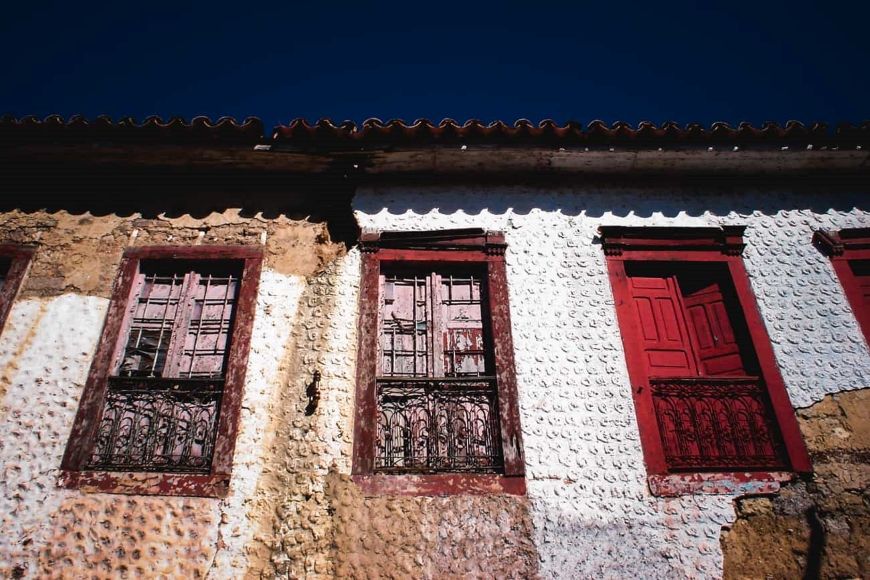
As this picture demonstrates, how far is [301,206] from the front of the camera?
6254 mm

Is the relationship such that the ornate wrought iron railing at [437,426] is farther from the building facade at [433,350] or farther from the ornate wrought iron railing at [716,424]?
the ornate wrought iron railing at [716,424]

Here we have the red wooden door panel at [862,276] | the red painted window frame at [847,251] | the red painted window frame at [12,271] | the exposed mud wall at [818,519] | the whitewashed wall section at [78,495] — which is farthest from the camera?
the red wooden door panel at [862,276]

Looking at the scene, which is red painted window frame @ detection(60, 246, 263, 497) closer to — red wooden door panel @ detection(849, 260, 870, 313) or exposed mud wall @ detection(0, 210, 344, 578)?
exposed mud wall @ detection(0, 210, 344, 578)

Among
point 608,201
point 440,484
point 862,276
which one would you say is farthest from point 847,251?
point 440,484

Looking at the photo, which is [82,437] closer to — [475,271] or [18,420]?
[18,420]

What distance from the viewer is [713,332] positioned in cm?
582

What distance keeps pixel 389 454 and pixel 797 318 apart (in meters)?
4.35

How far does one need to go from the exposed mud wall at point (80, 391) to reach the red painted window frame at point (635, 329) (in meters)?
3.12

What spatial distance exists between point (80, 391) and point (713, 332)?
20.5 ft

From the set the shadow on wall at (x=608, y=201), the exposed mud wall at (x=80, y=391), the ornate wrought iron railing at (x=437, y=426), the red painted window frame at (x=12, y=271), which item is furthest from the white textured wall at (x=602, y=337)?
the red painted window frame at (x=12, y=271)

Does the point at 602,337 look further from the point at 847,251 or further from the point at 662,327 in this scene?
the point at 847,251

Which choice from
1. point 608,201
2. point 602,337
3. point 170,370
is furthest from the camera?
point 608,201

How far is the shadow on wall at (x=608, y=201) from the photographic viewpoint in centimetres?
632

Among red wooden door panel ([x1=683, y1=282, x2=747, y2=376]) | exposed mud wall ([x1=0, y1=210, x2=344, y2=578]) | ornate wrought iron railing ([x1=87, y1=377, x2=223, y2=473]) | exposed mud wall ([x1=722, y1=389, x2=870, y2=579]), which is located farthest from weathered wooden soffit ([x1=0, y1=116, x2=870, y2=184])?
exposed mud wall ([x1=722, y1=389, x2=870, y2=579])
